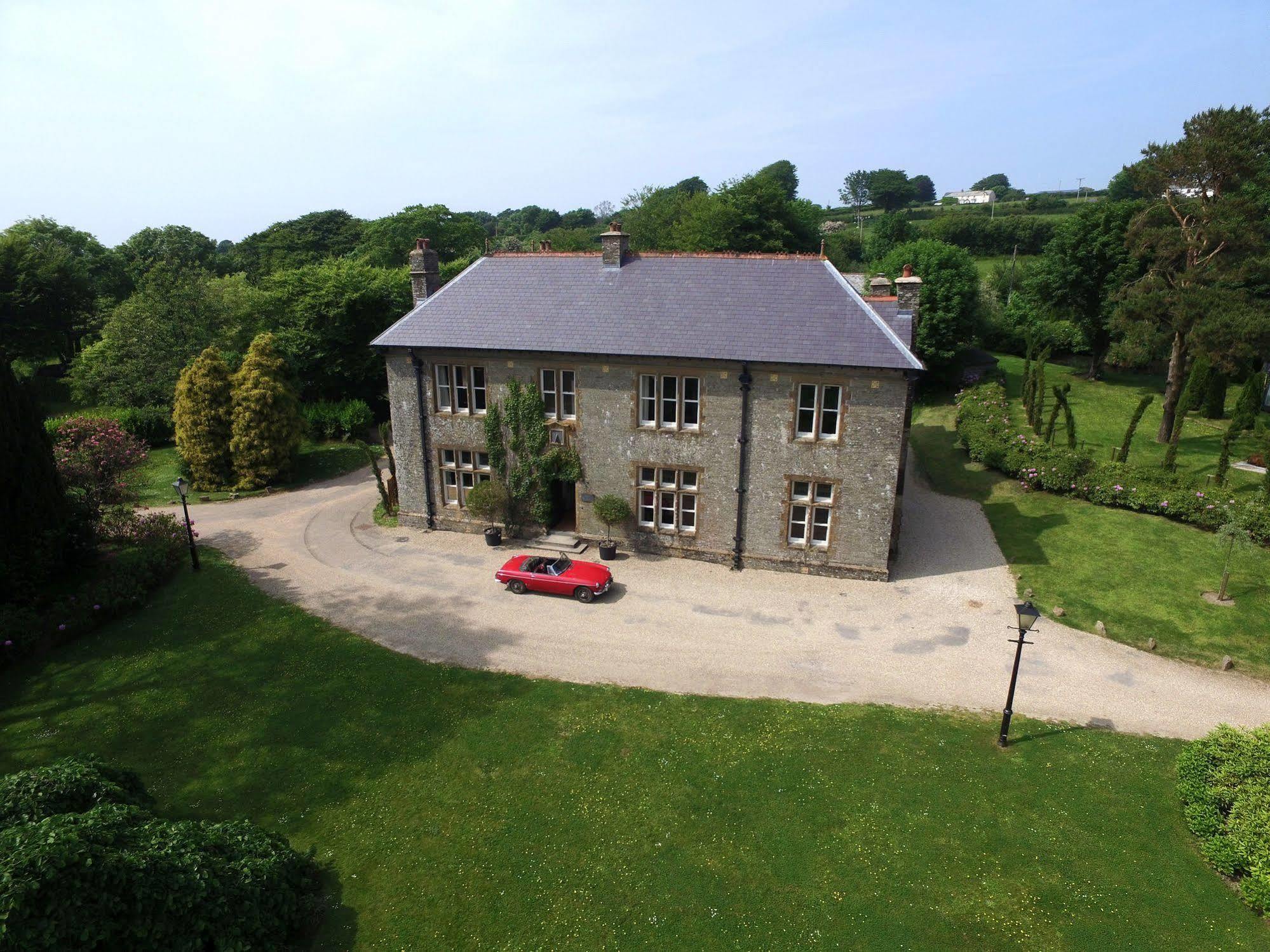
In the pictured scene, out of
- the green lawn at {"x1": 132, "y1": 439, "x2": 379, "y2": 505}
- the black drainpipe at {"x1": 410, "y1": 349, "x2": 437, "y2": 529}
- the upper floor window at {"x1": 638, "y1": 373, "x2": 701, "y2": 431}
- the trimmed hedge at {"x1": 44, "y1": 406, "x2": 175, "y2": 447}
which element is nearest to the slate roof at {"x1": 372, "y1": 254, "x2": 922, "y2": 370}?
the black drainpipe at {"x1": 410, "y1": 349, "x2": 437, "y2": 529}

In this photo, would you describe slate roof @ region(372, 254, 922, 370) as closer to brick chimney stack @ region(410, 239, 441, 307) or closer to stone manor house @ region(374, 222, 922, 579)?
stone manor house @ region(374, 222, 922, 579)

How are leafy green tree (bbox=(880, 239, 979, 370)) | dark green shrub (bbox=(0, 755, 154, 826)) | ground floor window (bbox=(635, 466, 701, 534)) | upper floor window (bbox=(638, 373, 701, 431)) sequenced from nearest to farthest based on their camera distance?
dark green shrub (bbox=(0, 755, 154, 826)) → upper floor window (bbox=(638, 373, 701, 431)) → ground floor window (bbox=(635, 466, 701, 534)) → leafy green tree (bbox=(880, 239, 979, 370))

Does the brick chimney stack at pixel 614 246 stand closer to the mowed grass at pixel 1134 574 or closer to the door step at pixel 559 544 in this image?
the door step at pixel 559 544

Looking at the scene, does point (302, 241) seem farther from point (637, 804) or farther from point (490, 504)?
point (637, 804)

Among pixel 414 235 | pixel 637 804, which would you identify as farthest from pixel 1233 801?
pixel 414 235

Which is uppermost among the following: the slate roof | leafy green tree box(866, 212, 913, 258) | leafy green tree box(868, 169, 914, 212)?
leafy green tree box(868, 169, 914, 212)

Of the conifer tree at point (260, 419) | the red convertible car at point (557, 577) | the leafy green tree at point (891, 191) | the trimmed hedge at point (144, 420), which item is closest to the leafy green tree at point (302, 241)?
the trimmed hedge at point (144, 420)

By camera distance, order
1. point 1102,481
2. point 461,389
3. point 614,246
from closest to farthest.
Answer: point 614,246 → point 461,389 → point 1102,481
